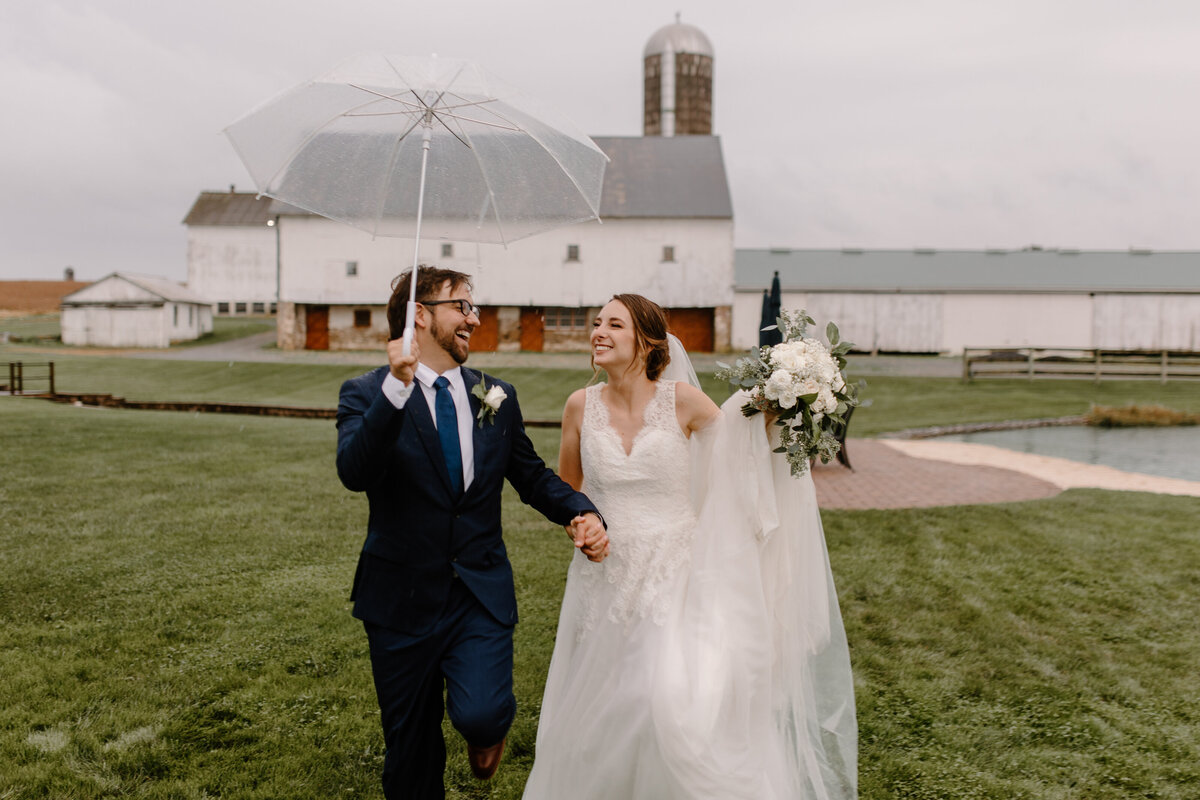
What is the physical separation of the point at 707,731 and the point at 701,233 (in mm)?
37508

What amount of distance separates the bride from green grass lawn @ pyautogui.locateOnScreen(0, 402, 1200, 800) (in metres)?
0.66

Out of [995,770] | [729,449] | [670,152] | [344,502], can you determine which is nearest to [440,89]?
[729,449]

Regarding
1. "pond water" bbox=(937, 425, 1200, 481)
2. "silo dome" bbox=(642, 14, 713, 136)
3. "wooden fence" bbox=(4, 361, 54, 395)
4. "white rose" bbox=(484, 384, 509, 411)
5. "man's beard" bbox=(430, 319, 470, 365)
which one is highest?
"silo dome" bbox=(642, 14, 713, 136)

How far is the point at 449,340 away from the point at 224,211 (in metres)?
59.5

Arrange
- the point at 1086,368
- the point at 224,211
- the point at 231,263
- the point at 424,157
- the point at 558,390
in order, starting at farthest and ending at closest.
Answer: the point at 231,263 < the point at 224,211 < the point at 1086,368 < the point at 558,390 < the point at 424,157

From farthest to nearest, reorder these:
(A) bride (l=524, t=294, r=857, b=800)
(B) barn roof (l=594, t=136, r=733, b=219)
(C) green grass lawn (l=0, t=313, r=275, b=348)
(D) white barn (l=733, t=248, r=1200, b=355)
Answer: (C) green grass lawn (l=0, t=313, r=275, b=348)
(D) white barn (l=733, t=248, r=1200, b=355)
(B) barn roof (l=594, t=136, r=733, b=219)
(A) bride (l=524, t=294, r=857, b=800)

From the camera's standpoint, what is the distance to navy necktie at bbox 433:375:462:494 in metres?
3.38

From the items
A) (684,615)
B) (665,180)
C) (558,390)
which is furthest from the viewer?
(665,180)

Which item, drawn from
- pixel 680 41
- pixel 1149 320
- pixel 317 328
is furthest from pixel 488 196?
pixel 680 41

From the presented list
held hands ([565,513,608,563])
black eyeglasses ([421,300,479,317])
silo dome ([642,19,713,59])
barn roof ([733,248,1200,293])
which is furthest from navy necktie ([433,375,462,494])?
silo dome ([642,19,713,59])

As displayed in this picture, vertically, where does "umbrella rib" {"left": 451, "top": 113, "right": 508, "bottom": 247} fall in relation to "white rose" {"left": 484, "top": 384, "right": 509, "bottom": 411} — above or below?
above

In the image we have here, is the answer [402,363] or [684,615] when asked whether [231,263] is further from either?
[402,363]

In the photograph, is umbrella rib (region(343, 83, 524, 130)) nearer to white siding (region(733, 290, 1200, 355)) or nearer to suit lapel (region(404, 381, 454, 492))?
suit lapel (region(404, 381, 454, 492))

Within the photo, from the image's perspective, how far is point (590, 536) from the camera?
368cm
